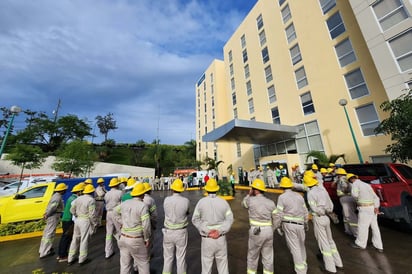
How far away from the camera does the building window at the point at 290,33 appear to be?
16719 millimetres

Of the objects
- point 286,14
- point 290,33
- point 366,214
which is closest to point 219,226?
point 366,214

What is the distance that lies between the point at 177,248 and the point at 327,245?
304cm

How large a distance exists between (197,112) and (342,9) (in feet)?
101

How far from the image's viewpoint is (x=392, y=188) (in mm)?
4824

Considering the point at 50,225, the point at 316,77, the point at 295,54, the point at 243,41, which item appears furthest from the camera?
the point at 243,41

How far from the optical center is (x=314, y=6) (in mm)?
14805

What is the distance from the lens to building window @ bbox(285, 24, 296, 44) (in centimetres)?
1672

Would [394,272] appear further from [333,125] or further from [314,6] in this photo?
[314,6]

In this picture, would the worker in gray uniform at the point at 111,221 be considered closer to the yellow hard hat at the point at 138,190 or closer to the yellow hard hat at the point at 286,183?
the yellow hard hat at the point at 138,190

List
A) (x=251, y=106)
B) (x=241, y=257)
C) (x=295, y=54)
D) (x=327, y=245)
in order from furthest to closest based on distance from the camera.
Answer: (x=251, y=106), (x=295, y=54), (x=241, y=257), (x=327, y=245)

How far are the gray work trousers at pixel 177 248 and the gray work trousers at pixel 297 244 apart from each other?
79.8 inches

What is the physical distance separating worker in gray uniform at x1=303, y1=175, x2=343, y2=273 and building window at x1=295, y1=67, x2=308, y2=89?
1467 centimetres

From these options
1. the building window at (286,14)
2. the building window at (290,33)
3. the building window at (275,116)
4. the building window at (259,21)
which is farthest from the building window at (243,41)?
the building window at (275,116)

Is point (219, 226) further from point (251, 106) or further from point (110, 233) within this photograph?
point (251, 106)
